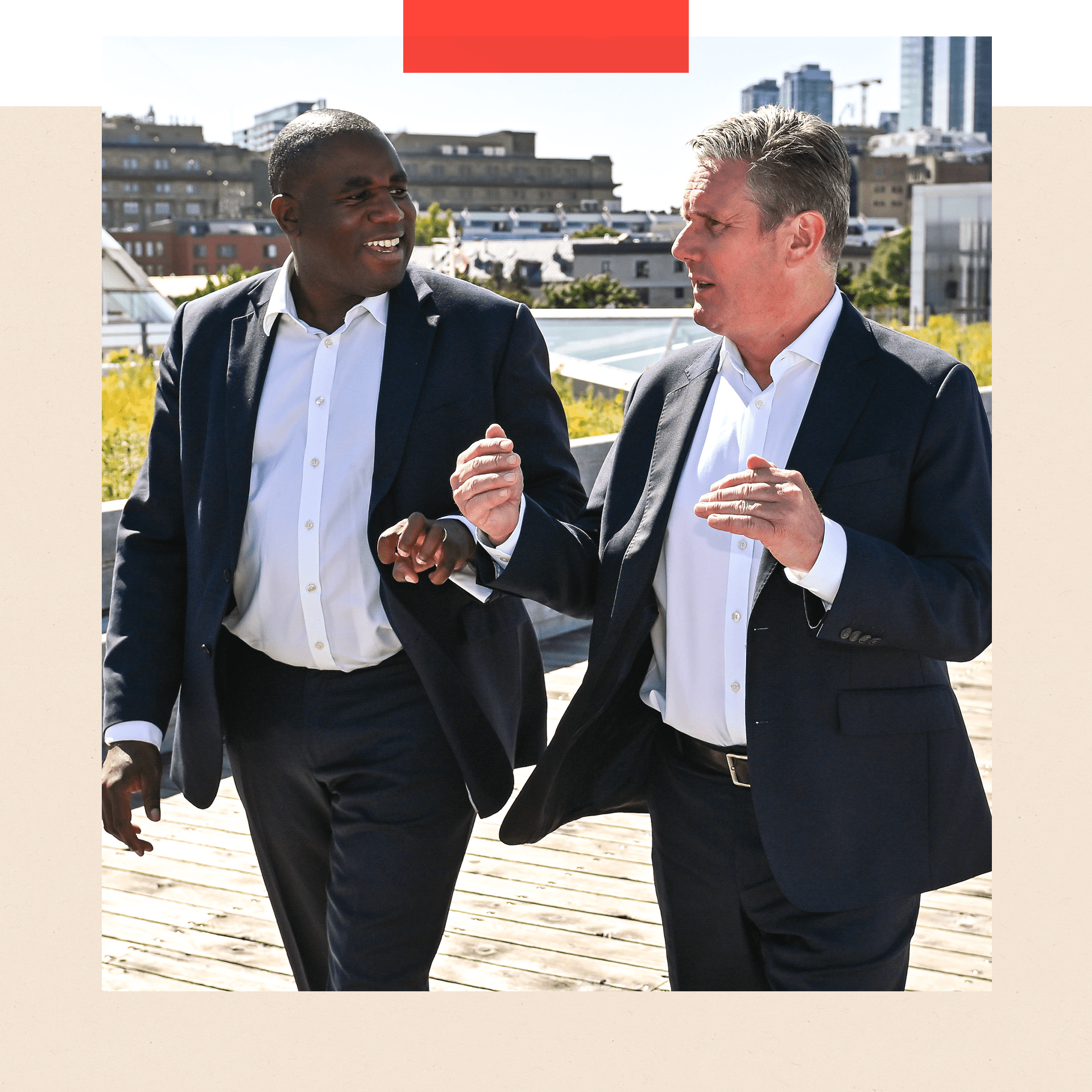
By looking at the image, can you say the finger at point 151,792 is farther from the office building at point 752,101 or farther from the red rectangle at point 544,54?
the office building at point 752,101

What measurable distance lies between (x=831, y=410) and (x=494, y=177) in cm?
10855

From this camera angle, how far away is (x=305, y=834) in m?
2.58

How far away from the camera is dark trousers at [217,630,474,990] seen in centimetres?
245

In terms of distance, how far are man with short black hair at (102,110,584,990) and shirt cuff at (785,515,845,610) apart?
23.7 inches

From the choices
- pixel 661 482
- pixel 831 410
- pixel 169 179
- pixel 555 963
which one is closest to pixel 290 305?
pixel 661 482

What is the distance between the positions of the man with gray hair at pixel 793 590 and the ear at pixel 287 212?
0.61m

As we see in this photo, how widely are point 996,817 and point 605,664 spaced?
73 centimetres

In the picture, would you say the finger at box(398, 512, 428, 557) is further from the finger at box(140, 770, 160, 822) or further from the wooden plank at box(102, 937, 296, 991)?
the wooden plank at box(102, 937, 296, 991)

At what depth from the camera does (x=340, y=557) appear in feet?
7.89

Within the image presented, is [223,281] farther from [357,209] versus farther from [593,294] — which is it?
[357,209]

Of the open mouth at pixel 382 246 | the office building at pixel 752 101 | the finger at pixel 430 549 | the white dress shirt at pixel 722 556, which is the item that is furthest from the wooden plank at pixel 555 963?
the office building at pixel 752 101

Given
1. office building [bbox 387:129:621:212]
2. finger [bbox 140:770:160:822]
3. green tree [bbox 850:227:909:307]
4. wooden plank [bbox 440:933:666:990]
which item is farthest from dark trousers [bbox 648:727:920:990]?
office building [bbox 387:129:621:212]

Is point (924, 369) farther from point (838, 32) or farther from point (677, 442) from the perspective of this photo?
point (838, 32)

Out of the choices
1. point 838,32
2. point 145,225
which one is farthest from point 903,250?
point 838,32
